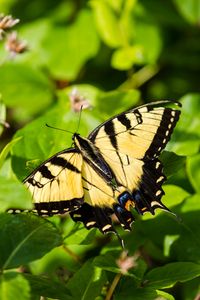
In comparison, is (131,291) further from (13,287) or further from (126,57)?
(126,57)

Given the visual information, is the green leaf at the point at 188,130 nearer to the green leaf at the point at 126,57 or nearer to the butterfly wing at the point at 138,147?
the butterfly wing at the point at 138,147

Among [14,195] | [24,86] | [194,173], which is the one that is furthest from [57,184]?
[24,86]

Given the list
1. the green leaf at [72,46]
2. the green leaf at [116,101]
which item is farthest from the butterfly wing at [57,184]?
the green leaf at [72,46]

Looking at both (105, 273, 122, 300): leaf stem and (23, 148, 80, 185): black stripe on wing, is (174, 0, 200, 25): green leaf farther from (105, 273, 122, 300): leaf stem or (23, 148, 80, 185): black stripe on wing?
(105, 273, 122, 300): leaf stem

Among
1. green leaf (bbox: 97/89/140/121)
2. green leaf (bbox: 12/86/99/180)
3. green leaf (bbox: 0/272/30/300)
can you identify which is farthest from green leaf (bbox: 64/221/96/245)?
green leaf (bbox: 97/89/140/121)

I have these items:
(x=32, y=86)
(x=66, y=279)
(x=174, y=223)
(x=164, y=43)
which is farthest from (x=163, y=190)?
(x=164, y=43)

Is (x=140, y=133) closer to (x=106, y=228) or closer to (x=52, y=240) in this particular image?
(x=106, y=228)
